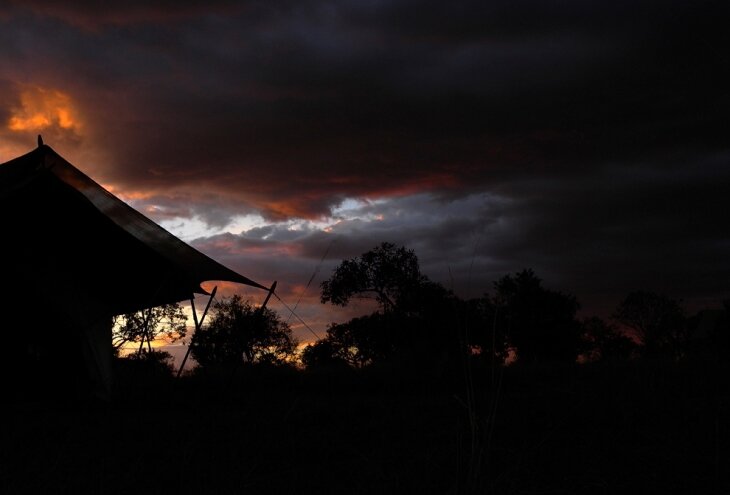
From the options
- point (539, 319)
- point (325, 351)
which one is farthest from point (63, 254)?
point (539, 319)

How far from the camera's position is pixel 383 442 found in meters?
4.93

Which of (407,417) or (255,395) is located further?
(255,395)

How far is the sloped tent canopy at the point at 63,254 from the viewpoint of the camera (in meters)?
7.86

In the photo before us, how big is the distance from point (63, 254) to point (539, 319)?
26079 millimetres

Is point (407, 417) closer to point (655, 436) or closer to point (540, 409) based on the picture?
point (540, 409)

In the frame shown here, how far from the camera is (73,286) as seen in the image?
8211mm

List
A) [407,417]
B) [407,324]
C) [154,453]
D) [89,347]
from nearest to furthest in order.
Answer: [154,453] → [407,417] → [89,347] → [407,324]

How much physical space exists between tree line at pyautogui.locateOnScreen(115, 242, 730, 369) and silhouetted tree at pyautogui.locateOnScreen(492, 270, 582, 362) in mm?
51

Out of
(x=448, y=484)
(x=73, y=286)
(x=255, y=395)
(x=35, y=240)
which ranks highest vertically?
(x=35, y=240)

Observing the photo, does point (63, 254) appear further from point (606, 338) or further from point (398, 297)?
point (606, 338)

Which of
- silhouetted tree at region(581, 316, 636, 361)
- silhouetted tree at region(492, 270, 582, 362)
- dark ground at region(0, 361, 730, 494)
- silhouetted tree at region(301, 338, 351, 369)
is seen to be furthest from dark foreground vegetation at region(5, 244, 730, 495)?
silhouetted tree at region(581, 316, 636, 361)

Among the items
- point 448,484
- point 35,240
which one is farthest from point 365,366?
point 448,484

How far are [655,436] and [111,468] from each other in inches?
154

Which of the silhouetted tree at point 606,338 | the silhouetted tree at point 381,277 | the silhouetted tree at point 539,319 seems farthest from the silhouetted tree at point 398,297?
the silhouetted tree at point 606,338
